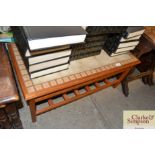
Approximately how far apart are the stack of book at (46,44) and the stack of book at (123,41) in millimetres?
420

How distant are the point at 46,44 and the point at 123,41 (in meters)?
0.66

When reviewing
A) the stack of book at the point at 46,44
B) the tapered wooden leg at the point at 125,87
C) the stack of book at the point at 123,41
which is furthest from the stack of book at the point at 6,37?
the tapered wooden leg at the point at 125,87

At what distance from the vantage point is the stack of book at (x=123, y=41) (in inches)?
42.5

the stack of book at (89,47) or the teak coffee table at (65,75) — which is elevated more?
the stack of book at (89,47)

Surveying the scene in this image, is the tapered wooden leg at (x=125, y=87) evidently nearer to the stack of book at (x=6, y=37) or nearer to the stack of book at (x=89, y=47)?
the stack of book at (x=89, y=47)

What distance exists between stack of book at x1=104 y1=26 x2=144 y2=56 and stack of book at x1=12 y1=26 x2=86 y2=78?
0.42 m

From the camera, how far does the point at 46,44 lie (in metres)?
0.73

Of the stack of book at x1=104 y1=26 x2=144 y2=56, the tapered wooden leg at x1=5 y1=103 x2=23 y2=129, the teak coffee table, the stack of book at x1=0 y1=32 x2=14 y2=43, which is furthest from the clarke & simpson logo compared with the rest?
the stack of book at x1=0 y1=32 x2=14 y2=43

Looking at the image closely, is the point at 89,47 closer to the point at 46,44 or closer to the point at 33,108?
the point at 46,44

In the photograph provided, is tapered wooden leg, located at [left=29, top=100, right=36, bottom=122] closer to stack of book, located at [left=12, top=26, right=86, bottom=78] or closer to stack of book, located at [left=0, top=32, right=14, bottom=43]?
stack of book, located at [left=12, top=26, right=86, bottom=78]

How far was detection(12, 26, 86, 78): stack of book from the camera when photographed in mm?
698

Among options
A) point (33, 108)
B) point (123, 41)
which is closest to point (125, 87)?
point (123, 41)

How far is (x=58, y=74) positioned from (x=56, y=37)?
0.33 m
